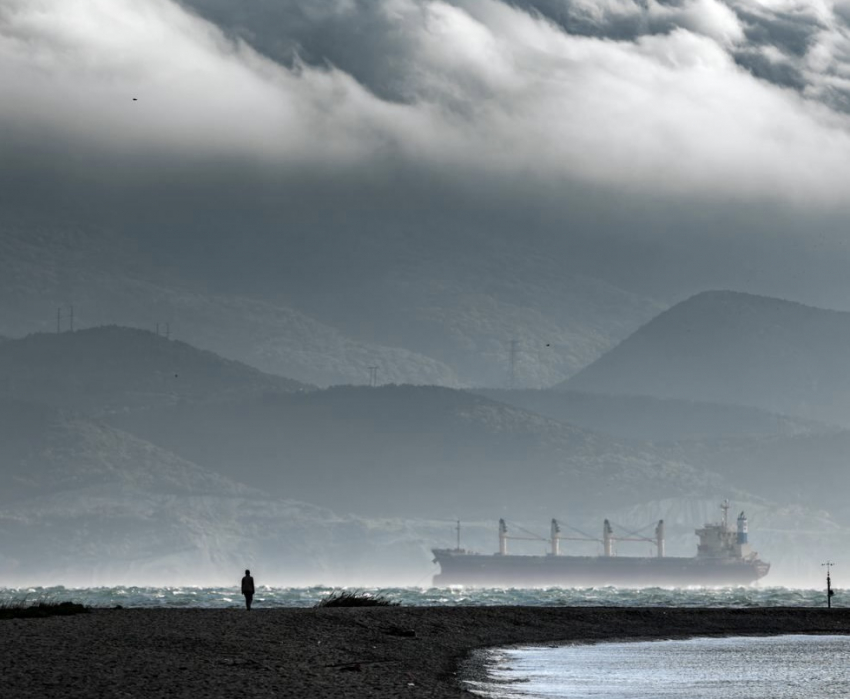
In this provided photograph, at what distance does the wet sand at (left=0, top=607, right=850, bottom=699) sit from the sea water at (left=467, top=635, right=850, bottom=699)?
5.53 feet

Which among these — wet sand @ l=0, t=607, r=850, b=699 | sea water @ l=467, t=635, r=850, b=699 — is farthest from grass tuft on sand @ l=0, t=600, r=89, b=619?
sea water @ l=467, t=635, r=850, b=699

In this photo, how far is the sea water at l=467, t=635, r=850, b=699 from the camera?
3619 cm

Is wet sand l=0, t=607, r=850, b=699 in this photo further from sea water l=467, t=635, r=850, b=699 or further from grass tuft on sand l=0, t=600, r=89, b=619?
sea water l=467, t=635, r=850, b=699

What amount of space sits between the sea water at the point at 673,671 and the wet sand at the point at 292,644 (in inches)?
66.3

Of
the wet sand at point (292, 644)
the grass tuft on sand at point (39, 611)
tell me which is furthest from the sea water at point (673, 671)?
the grass tuft on sand at point (39, 611)

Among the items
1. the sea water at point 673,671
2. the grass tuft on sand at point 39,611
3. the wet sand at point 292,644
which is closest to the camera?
the wet sand at point 292,644

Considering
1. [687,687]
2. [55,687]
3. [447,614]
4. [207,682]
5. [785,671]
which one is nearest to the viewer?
[55,687]

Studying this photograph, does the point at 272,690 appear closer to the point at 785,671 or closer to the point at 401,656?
the point at 401,656

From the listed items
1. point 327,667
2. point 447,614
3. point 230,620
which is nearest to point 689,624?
point 447,614

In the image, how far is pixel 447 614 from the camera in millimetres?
62125

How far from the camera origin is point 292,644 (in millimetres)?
43719

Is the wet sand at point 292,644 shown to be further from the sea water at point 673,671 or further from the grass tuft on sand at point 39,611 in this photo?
the sea water at point 673,671

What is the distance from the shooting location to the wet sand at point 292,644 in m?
32.3

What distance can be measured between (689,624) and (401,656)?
24907 millimetres
